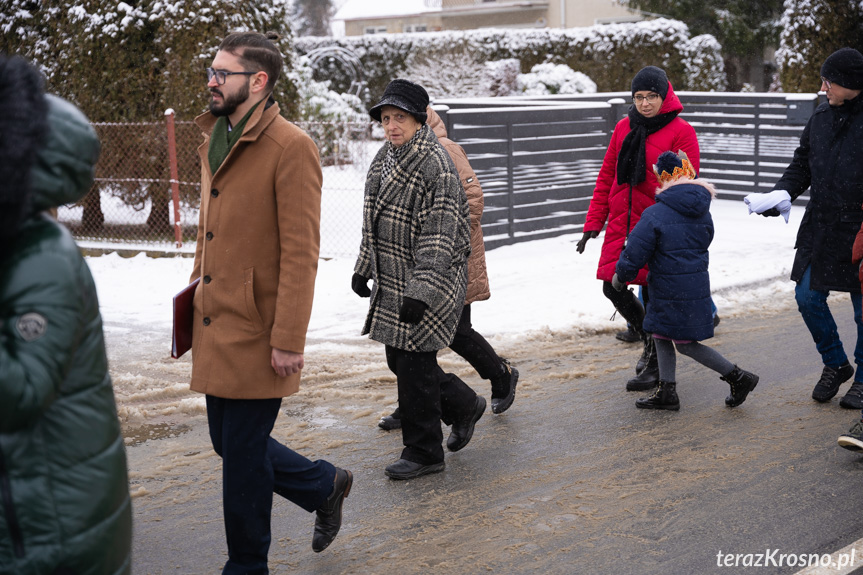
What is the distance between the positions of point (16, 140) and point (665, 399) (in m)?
4.56

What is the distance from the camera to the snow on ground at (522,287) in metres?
8.14

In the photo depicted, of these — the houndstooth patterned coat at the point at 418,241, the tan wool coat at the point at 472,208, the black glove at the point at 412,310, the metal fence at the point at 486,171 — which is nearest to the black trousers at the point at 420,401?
the houndstooth patterned coat at the point at 418,241

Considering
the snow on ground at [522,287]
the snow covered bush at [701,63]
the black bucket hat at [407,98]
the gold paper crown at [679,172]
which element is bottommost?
the snow on ground at [522,287]

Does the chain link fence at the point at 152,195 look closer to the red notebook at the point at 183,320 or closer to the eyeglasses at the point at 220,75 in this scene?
the red notebook at the point at 183,320

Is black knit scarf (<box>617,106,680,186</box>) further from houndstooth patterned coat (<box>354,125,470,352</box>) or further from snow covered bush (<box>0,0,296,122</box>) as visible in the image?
snow covered bush (<box>0,0,296,122</box>)

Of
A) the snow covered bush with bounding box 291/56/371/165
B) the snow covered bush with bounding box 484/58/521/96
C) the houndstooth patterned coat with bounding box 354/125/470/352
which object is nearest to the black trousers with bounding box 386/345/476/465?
the houndstooth patterned coat with bounding box 354/125/470/352

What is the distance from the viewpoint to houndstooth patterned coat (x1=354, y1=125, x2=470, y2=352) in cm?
451

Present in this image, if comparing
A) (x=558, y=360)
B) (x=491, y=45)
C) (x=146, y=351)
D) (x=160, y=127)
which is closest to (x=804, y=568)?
(x=558, y=360)

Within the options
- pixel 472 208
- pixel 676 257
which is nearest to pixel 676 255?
pixel 676 257

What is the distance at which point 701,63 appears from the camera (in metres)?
22.7

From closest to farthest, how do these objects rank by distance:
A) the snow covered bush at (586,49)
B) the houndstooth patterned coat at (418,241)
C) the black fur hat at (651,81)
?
the houndstooth patterned coat at (418,241) → the black fur hat at (651,81) → the snow covered bush at (586,49)

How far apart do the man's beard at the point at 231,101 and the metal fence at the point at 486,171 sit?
24.4 feet

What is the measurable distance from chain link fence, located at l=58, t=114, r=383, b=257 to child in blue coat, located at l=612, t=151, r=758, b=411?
596 centimetres

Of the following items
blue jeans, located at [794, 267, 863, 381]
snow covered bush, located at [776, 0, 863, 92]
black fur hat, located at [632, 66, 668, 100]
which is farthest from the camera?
Result: snow covered bush, located at [776, 0, 863, 92]
